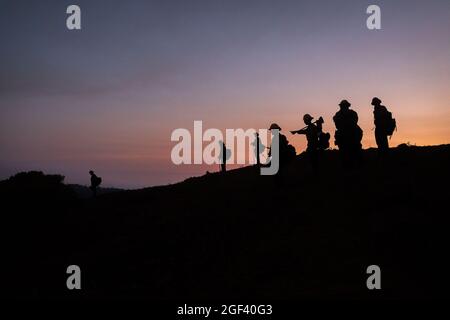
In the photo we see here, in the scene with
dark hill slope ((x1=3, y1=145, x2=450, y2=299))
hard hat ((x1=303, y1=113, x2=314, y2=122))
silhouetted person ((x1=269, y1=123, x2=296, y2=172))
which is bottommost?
dark hill slope ((x1=3, y1=145, x2=450, y2=299))

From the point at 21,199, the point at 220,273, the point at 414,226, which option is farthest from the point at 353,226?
the point at 21,199

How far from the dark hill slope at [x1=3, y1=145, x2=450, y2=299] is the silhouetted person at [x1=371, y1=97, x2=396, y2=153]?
133 cm

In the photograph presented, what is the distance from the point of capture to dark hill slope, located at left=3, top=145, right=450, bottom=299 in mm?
10789

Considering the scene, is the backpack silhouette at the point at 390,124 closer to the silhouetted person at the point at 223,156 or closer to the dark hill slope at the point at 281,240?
the dark hill slope at the point at 281,240

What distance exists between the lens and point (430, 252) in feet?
36.7

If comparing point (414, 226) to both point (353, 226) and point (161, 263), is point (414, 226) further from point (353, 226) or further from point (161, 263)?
point (161, 263)

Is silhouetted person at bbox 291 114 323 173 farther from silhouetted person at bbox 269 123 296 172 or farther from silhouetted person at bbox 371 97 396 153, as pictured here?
silhouetted person at bbox 371 97 396 153

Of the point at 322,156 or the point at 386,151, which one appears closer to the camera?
the point at 386,151

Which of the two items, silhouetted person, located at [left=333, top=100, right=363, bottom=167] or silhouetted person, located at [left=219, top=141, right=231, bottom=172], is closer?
silhouetted person, located at [left=333, top=100, right=363, bottom=167]

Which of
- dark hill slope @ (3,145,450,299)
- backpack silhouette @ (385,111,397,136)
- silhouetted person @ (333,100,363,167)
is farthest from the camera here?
silhouetted person @ (333,100,363,167)

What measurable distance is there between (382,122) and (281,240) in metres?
7.57

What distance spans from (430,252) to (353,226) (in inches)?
102

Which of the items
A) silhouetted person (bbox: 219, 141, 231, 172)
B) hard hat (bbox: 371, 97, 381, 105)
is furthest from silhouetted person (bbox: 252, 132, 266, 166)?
hard hat (bbox: 371, 97, 381, 105)
